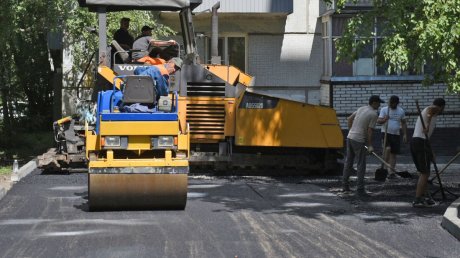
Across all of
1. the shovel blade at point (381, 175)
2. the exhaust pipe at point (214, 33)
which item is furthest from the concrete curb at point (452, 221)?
the exhaust pipe at point (214, 33)

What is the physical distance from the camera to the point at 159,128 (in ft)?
42.0

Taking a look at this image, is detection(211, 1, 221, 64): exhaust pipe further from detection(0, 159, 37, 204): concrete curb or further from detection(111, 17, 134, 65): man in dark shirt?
detection(0, 159, 37, 204): concrete curb

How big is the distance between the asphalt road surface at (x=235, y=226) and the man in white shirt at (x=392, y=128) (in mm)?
1741

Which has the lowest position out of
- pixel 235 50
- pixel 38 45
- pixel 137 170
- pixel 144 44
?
pixel 137 170

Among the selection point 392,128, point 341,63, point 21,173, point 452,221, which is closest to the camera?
point 452,221

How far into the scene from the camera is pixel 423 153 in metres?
13.5

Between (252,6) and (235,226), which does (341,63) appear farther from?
(235,226)

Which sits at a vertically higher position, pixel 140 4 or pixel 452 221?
pixel 140 4

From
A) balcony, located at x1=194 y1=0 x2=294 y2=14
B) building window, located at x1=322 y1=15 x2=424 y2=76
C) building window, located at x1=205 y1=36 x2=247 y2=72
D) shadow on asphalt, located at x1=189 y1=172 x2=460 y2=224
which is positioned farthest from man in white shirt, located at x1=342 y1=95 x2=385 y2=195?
building window, located at x1=205 y1=36 x2=247 y2=72

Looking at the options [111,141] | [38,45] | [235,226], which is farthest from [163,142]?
[38,45]

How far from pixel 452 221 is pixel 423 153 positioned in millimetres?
2549

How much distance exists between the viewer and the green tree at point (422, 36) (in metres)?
12.5

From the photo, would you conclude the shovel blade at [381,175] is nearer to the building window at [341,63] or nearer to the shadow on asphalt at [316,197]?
the shadow on asphalt at [316,197]

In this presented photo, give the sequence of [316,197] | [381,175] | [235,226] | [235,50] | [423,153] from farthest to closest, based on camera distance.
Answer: [235,50], [381,175], [316,197], [423,153], [235,226]
